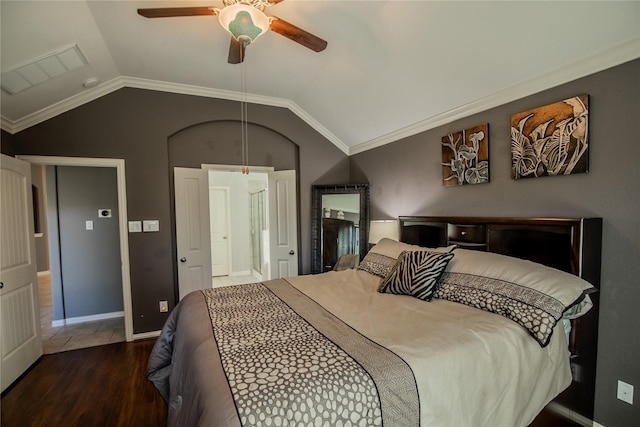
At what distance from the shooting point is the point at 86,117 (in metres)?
3.07

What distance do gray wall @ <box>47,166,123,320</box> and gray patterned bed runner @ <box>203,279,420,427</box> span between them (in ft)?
11.1

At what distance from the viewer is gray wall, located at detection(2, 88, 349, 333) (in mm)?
3037

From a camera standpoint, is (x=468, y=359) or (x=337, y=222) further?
(x=337, y=222)

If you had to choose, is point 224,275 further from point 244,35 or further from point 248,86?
point 244,35

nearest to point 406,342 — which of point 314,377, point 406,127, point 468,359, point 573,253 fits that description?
Result: point 468,359

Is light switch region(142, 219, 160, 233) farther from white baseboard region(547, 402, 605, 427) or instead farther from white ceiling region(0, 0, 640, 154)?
white baseboard region(547, 402, 605, 427)

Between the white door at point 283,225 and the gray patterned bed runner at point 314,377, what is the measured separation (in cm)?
240

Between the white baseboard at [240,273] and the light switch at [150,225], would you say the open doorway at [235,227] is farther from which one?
the light switch at [150,225]

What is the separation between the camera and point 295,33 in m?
1.83

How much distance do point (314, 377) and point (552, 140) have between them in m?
2.10

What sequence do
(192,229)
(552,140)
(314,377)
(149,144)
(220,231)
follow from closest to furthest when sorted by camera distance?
(314,377) → (552,140) → (149,144) → (192,229) → (220,231)

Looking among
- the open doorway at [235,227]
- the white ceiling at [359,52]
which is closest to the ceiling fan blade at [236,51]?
the white ceiling at [359,52]

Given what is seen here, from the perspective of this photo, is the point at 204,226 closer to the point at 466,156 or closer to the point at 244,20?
the point at 244,20

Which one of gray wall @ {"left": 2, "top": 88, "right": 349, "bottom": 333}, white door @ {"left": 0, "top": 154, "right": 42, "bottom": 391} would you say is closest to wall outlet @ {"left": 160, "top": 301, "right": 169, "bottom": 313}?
gray wall @ {"left": 2, "top": 88, "right": 349, "bottom": 333}
